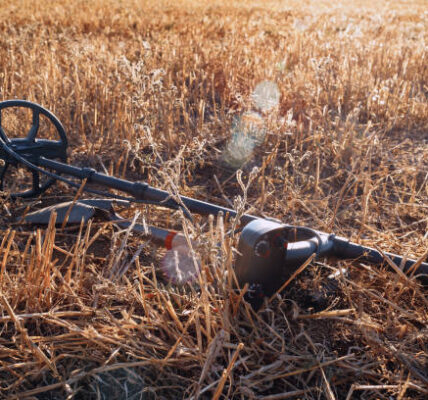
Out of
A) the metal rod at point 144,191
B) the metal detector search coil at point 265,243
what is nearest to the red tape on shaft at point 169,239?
the metal detector search coil at point 265,243

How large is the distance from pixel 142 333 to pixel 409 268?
41.8 inches

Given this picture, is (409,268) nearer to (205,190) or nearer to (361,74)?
(205,190)

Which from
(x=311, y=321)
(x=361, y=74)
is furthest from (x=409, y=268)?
(x=361, y=74)

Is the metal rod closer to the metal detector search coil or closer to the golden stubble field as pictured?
the metal detector search coil

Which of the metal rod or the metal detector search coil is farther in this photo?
the metal rod

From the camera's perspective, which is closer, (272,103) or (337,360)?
(337,360)

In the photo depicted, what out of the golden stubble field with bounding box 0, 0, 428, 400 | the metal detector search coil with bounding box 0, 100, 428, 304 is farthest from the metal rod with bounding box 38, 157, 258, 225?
the golden stubble field with bounding box 0, 0, 428, 400

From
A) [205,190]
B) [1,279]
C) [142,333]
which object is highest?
[1,279]

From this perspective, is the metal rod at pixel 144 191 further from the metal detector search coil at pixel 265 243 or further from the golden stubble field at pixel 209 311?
the golden stubble field at pixel 209 311

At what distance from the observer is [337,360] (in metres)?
1.61

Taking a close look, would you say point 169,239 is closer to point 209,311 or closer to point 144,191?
point 144,191

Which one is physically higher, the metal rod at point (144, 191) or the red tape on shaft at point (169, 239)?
the metal rod at point (144, 191)

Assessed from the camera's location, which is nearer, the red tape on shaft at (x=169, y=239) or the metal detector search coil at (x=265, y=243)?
the metal detector search coil at (x=265, y=243)

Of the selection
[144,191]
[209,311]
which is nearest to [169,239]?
[144,191]
